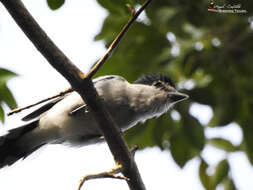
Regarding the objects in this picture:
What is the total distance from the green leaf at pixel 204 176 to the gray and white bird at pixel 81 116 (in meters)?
0.61

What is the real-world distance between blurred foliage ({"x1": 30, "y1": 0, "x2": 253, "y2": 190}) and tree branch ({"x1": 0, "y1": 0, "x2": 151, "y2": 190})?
2.23 feet

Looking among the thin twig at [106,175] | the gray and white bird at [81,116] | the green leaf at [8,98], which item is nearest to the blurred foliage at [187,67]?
the gray and white bird at [81,116]

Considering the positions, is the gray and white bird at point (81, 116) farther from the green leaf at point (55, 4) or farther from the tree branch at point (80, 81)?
the green leaf at point (55, 4)

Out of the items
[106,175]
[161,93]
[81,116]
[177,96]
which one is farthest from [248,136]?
[106,175]

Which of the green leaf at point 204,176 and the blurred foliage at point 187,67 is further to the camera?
the green leaf at point 204,176

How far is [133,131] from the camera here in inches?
111

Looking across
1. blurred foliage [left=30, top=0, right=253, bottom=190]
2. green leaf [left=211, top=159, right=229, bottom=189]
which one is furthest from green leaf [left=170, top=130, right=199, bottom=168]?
green leaf [left=211, top=159, right=229, bottom=189]

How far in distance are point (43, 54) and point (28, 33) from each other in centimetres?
12

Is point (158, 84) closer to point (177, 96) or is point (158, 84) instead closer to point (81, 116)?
point (177, 96)

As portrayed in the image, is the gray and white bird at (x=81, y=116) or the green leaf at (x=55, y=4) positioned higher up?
the green leaf at (x=55, y=4)

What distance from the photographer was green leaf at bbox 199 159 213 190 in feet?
9.86

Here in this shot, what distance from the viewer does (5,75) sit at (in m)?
2.14

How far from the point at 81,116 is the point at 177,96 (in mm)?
777

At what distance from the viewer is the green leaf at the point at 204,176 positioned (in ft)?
9.86
